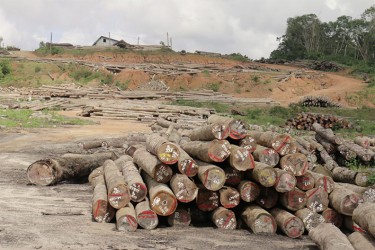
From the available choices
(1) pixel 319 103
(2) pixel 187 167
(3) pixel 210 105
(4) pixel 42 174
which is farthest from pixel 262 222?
(1) pixel 319 103

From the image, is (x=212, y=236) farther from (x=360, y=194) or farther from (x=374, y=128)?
(x=374, y=128)

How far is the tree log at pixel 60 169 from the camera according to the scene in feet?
31.4

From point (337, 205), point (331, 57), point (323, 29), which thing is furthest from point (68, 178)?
point (323, 29)

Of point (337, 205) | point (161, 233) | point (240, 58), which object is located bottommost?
point (161, 233)

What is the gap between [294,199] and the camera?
284 inches

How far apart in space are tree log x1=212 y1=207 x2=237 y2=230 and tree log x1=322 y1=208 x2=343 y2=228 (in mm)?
1507

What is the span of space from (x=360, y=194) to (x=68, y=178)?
6275 millimetres

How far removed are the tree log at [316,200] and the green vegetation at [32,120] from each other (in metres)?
15.6

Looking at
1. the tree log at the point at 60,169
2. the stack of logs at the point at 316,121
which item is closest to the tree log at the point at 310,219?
the tree log at the point at 60,169

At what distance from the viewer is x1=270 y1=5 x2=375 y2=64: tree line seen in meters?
59.4

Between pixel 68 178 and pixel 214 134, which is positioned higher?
pixel 214 134

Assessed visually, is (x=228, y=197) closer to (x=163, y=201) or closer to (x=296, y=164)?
(x=163, y=201)

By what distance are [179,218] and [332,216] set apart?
255cm

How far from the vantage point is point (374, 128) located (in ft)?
69.7
